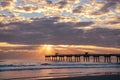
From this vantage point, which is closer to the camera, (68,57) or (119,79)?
(119,79)

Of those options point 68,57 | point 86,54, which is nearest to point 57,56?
point 68,57

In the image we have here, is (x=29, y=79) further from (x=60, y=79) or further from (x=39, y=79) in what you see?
(x=60, y=79)

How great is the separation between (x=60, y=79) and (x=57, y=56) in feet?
236

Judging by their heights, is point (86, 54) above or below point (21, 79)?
below

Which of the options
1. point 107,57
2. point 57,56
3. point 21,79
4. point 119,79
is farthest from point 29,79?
point 57,56

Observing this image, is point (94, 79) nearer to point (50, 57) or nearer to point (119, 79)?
point (119, 79)

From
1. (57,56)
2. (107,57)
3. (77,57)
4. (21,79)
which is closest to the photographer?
(21,79)

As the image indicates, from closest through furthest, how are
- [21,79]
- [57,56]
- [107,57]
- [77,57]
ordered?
[21,79]
[107,57]
[77,57]
[57,56]

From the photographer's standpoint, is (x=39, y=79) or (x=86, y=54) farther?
(x=86, y=54)

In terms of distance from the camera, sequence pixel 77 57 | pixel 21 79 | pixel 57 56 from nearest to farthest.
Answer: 1. pixel 21 79
2. pixel 77 57
3. pixel 57 56

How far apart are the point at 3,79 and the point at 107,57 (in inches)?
2414

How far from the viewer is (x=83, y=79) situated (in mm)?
27766

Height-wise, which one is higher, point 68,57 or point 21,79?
point 21,79

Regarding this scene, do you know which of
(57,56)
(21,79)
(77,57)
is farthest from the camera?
(57,56)
